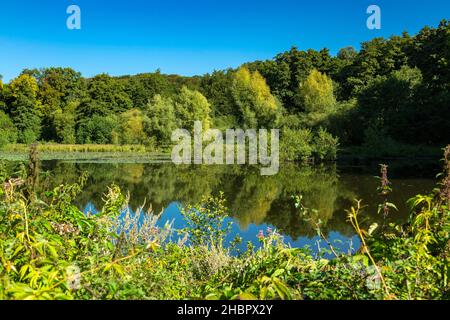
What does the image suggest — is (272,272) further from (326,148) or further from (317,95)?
(317,95)

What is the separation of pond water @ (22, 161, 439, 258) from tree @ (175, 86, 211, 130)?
13736 millimetres

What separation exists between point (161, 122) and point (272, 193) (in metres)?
23.5

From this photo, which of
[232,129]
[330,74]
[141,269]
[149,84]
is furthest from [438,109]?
[149,84]

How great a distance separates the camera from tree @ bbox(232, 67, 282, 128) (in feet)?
106

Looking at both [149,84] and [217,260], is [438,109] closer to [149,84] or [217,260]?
[217,260]

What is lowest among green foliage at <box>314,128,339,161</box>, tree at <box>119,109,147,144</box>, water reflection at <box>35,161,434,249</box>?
water reflection at <box>35,161,434,249</box>

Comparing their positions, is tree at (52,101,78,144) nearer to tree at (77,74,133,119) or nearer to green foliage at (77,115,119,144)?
green foliage at (77,115,119,144)

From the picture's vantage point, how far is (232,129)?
34875mm

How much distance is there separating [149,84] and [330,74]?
1983cm

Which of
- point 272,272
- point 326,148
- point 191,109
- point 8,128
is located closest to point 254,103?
point 191,109

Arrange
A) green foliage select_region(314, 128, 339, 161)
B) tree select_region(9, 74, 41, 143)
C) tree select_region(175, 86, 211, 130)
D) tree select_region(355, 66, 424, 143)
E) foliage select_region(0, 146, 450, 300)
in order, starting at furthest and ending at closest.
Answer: tree select_region(9, 74, 41, 143)
tree select_region(175, 86, 211, 130)
tree select_region(355, 66, 424, 143)
green foliage select_region(314, 128, 339, 161)
foliage select_region(0, 146, 450, 300)

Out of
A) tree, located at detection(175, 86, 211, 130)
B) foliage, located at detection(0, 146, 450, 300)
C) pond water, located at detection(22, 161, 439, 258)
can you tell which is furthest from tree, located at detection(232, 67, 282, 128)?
foliage, located at detection(0, 146, 450, 300)

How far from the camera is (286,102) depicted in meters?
49.3

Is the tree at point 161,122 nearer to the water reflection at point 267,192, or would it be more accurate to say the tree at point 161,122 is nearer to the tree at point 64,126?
the tree at point 64,126
